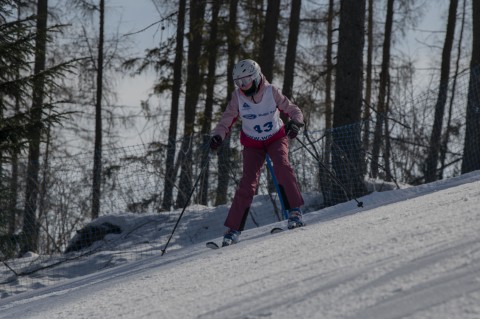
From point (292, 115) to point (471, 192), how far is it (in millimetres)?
1917

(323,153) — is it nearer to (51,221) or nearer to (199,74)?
(51,221)

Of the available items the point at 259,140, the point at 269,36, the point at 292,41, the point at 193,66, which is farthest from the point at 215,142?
the point at 193,66

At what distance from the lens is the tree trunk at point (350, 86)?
10.5 metres

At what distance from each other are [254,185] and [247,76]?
3.29ft

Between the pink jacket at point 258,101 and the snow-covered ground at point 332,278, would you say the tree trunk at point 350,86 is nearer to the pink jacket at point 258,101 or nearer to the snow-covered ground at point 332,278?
the pink jacket at point 258,101

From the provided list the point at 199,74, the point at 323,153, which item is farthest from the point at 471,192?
the point at 199,74

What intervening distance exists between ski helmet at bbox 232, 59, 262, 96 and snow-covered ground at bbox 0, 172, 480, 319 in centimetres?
138

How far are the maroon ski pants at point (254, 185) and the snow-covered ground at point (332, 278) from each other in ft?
2.00

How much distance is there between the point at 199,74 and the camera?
18453 millimetres

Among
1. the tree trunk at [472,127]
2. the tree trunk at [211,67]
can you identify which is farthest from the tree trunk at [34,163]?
the tree trunk at [211,67]

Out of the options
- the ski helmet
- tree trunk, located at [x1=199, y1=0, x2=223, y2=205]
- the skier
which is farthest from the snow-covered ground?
tree trunk, located at [x1=199, y1=0, x2=223, y2=205]

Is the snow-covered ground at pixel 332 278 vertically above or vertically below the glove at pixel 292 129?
below

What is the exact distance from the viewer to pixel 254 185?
278 inches

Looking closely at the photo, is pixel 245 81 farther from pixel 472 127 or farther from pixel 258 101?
pixel 472 127
